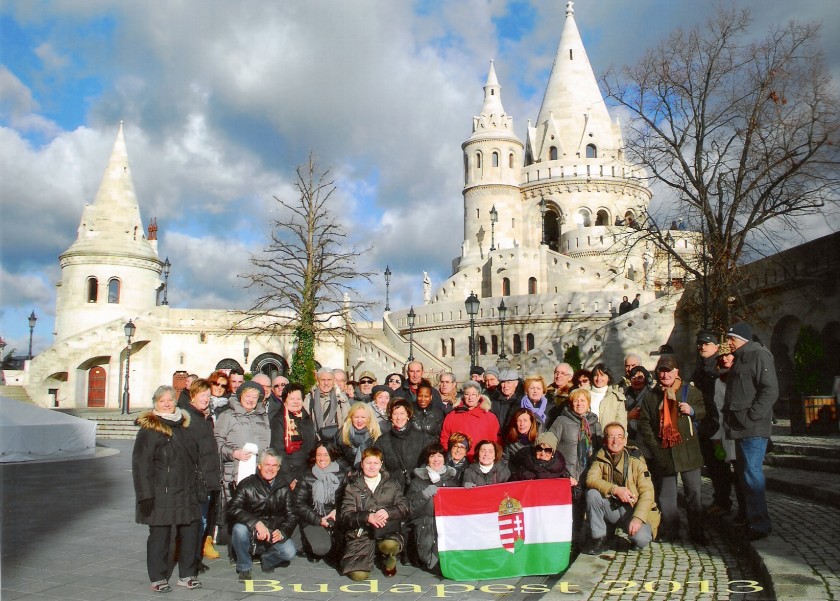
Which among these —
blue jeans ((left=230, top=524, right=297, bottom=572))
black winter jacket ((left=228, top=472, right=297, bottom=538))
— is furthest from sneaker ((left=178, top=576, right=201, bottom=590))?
black winter jacket ((left=228, top=472, right=297, bottom=538))

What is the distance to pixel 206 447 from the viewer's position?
257 inches

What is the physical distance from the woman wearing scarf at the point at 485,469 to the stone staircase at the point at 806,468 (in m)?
3.91

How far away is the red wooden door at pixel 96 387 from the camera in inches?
1484

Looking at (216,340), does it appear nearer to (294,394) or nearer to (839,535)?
(294,394)

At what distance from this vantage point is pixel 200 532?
6.36m

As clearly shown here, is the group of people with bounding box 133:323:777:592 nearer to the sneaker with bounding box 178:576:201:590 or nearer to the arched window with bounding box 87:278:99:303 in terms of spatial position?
the sneaker with bounding box 178:576:201:590

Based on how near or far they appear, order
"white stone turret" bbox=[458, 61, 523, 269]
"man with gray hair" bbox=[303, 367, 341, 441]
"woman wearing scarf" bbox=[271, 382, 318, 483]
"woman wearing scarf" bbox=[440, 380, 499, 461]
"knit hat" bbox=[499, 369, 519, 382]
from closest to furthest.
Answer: "woman wearing scarf" bbox=[271, 382, 318, 483] < "woman wearing scarf" bbox=[440, 380, 499, 461] < "man with gray hair" bbox=[303, 367, 341, 441] < "knit hat" bbox=[499, 369, 519, 382] < "white stone turret" bbox=[458, 61, 523, 269]

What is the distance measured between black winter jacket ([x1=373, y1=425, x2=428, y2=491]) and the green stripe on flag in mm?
1030

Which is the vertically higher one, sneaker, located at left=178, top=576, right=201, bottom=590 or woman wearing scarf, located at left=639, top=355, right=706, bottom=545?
woman wearing scarf, located at left=639, top=355, right=706, bottom=545

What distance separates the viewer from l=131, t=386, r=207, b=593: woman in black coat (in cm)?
586

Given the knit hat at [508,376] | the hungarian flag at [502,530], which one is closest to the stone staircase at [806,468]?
the hungarian flag at [502,530]

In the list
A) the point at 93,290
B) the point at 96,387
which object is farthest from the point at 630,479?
the point at 93,290

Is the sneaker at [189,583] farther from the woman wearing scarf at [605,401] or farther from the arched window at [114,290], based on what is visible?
the arched window at [114,290]

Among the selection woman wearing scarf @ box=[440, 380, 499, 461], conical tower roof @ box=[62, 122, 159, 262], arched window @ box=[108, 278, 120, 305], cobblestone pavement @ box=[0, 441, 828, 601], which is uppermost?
conical tower roof @ box=[62, 122, 159, 262]
